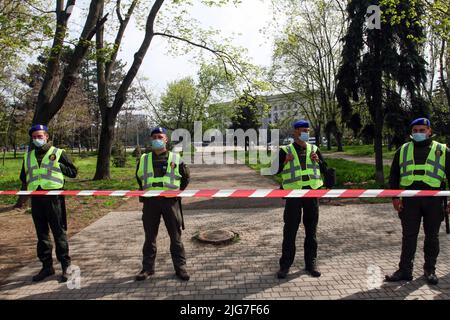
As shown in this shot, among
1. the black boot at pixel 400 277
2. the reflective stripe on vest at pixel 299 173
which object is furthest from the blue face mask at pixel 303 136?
the black boot at pixel 400 277

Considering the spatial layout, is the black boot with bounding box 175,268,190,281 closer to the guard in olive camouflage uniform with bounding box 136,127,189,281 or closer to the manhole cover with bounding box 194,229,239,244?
the guard in olive camouflage uniform with bounding box 136,127,189,281

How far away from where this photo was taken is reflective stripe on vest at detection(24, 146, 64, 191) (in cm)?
471

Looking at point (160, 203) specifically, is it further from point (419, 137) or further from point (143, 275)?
point (419, 137)

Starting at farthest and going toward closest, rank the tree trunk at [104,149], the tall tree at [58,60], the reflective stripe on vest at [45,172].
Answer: the tree trunk at [104,149] < the tall tree at [58,60] < the reflective stripe on vest at [45,172]

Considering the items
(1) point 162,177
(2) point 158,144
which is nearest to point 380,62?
(2) point 158,144

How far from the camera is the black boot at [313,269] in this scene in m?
4.50

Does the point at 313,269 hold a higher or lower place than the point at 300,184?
lower

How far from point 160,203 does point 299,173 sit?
1.93 meters

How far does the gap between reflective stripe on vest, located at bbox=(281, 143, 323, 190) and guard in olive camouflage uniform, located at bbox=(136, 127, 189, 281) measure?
1531mm

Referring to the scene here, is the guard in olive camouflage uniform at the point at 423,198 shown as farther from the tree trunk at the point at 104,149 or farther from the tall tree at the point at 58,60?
the tree trunk at the point at 104,149

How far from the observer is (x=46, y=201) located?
4656 mm

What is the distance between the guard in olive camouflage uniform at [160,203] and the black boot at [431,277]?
10.0 feet
